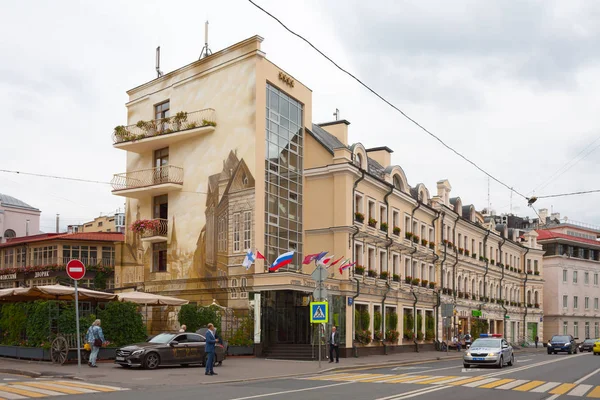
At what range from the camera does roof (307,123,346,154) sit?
39550 millimetres

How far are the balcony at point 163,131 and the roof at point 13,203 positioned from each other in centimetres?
3757

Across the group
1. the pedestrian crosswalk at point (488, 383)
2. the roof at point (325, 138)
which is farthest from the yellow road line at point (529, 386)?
the roof at point (325, 138)

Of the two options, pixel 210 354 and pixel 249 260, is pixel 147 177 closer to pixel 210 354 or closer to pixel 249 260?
pixel 249 260

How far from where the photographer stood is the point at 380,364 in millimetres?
30078

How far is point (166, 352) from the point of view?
23.9 meters

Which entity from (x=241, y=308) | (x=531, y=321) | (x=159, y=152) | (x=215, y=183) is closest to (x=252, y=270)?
(x=241, y=308)

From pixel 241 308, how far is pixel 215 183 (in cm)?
734

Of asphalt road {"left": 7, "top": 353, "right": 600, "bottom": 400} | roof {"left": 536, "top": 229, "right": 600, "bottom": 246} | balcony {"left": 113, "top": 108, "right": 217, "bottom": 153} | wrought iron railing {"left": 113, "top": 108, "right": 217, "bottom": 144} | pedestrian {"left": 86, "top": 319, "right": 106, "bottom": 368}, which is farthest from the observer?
roof {"left": 536, "top": 229, "right": 600, "bottom": 246}

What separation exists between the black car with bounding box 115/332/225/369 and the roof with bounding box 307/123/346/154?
16.8 meters

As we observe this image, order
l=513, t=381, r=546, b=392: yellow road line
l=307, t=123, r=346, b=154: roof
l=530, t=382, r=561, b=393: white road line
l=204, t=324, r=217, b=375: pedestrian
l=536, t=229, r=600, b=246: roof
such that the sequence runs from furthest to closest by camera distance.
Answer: l=536, t=229, r=600, b=246: roof, l=307, t=123, r=346, b=154: roof, l=204, t=324, r=217, b=375: pedestrian, l=513, t=381, r=546, b=392: yellow road line, l=530, t=382, r=561, b=393: white road line

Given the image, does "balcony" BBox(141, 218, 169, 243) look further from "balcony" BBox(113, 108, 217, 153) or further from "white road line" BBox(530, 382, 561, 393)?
"white road line" BBox(530, 382, 561, 393)

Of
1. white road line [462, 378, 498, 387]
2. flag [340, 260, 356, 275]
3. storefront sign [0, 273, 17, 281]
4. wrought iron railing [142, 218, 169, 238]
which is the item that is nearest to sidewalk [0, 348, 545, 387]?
white road line [462, 378, 498, 387]

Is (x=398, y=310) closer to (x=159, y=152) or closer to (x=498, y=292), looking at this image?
(x=159, y=152)

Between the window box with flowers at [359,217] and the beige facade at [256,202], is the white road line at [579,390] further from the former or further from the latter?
the window box with flowers at [359,217]
